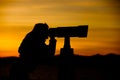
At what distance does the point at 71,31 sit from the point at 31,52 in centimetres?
111

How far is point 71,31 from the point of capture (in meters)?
8.12

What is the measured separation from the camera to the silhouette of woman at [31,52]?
852cm

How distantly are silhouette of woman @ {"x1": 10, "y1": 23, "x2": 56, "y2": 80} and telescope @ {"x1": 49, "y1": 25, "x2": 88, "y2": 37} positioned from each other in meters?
0.20

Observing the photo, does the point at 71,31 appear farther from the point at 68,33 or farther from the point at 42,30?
the point at 42,30

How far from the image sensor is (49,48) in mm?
8406

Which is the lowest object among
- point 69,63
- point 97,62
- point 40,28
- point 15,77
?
point 97,62

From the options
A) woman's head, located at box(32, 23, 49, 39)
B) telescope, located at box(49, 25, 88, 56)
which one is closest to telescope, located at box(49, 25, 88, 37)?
telescope, located at box(49, 25, 88, 56)

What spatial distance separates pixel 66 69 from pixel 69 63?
16 cm

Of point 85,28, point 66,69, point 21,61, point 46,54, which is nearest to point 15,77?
point 21,61

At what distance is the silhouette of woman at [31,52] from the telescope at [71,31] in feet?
0.64

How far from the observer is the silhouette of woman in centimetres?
852

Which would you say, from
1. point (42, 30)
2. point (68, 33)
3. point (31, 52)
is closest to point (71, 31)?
point (68, 33)

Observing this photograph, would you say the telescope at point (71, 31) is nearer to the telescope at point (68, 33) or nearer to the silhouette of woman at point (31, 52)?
the telescope at point (68, 33)

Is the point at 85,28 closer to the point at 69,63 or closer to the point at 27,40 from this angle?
the point at 69,63
